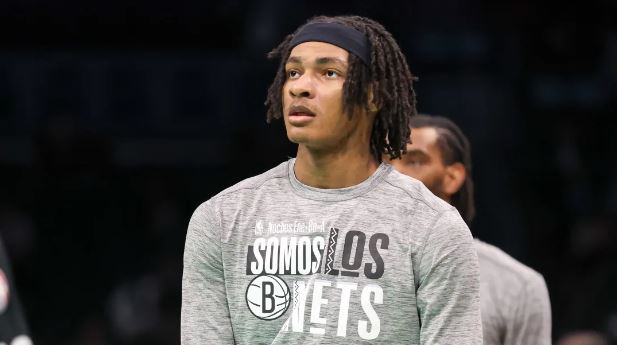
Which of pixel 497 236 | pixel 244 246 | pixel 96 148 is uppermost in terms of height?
pixel 244 246

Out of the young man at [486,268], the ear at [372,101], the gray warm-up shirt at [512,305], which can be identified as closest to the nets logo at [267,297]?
the ear at [372,101]

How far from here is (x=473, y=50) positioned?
10.2 meters

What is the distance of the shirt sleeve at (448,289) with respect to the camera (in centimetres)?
315

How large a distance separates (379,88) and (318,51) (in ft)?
0.53

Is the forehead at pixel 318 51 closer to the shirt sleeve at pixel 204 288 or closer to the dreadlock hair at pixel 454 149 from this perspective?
the shirt sleeve at pixel 204 288

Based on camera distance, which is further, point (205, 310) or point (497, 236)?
point (497, 236)

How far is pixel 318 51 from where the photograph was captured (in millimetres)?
3260

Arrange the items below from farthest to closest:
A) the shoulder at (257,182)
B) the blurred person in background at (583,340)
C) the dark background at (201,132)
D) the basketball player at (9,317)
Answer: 1. the dark background at (201,132)
2. the blurred person in background at (583,340)
3. the basketball player at (9,317)
4. the shoulder at (257,182)

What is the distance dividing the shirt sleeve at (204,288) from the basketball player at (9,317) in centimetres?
59

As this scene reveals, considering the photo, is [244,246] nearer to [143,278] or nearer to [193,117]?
[143,278]

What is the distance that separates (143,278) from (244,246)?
5050 millimetres

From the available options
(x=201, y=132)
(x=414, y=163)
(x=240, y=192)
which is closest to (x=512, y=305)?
(x=414, y=163)

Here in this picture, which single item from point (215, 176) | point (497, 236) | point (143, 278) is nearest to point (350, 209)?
point (143, 278)

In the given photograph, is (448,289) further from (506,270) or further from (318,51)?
(506,270)
